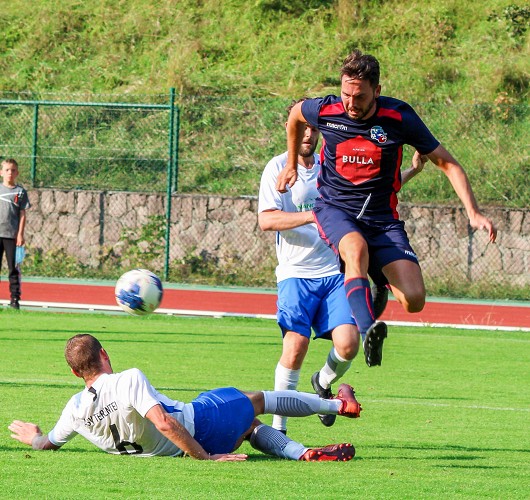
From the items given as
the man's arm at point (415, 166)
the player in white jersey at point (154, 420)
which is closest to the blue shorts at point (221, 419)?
the player in white jersey at point (154, 420)

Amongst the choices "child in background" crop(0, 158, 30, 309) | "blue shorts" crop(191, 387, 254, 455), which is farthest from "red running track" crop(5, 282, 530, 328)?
"blue shorts" crop(191, 387, 254, 455)

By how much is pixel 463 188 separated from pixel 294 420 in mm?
2704

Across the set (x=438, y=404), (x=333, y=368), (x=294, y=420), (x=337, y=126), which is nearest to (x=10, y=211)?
(x=438, y=404)

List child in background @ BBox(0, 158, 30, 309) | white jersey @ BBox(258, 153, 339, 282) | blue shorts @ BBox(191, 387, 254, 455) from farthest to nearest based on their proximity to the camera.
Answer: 1. child in background @ BBox(0, 158, 30, 309)
2. white jersey @ BBox(258, 153, 339, 282)
3. blue shorts @ BBox(191, 387, 254, 455)

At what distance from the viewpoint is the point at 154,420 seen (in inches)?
260

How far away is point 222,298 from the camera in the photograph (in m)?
20.6

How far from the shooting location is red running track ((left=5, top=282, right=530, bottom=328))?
736 inches

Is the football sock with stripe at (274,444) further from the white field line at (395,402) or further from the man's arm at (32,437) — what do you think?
the white field line at (395,402)

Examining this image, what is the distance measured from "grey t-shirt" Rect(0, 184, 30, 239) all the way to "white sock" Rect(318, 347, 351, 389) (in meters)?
9.64

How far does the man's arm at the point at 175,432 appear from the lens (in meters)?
6.59

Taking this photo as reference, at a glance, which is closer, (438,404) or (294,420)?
(294,420)

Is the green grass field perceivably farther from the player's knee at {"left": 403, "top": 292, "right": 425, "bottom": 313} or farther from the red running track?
the red running track

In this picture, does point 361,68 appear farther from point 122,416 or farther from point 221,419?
point 122,416

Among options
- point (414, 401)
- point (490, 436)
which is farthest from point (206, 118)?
point (490, 436)
